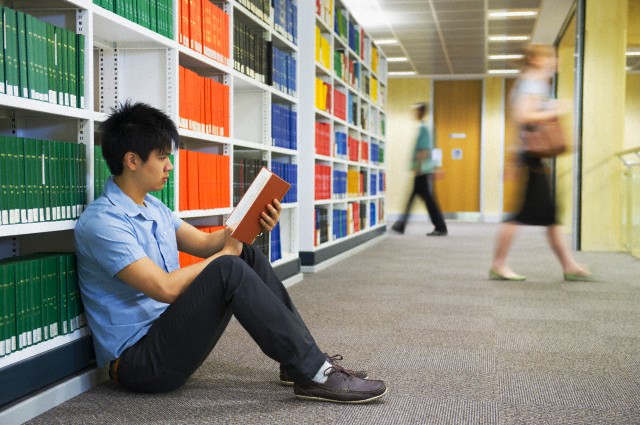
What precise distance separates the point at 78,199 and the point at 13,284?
0.41 meters

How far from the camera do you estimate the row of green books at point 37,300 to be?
197 cm

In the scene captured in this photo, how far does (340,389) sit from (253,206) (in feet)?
2.12

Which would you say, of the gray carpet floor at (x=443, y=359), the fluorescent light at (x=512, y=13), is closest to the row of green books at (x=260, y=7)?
the gray carpet floor at (x=443, y=359)

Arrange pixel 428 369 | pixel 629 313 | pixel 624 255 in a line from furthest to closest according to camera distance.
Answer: pixel 624 255 → pixel 629 313 → pixel 428 369

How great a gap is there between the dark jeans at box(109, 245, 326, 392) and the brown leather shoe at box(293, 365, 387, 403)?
2.4 inches

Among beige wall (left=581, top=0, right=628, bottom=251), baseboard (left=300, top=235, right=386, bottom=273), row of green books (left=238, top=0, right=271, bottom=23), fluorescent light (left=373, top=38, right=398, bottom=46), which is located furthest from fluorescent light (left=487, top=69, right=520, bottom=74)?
row of green books (left=238, top=0, right=271, bottom=23)

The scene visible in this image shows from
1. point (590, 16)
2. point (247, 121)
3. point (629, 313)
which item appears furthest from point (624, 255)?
point (247, 121)

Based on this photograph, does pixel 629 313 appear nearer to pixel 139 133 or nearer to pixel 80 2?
pixel 139 133

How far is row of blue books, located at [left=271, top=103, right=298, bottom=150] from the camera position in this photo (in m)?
4.67

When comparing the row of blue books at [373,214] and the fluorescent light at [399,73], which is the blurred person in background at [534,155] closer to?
the row of blue books at [373,214]

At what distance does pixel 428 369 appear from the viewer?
8.71 ft

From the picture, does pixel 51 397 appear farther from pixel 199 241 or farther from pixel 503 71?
pixel 503 71

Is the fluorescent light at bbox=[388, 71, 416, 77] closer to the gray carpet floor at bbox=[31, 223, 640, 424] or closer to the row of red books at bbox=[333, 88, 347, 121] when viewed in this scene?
the row of red books at bbox=[333, 88, 347, 121]

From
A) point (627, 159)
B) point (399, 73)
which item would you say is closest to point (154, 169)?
point (627, 159)
